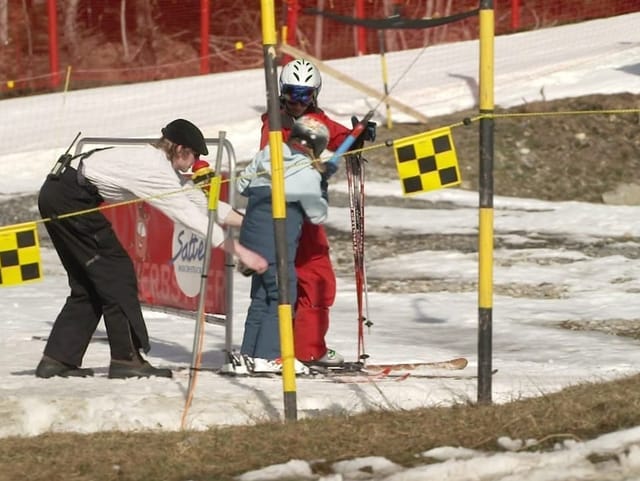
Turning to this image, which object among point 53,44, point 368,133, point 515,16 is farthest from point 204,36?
point 368,133

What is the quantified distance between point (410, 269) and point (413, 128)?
6470 millimetres

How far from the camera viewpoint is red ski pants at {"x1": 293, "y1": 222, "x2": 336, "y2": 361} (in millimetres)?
9266

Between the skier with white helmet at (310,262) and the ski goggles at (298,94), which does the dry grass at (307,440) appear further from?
the ski goggles at (298,94)

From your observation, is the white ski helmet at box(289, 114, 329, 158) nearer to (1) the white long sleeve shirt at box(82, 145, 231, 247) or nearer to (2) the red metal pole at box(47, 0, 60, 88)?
(1) the white long sleeve shirt at box(82, 145, 231, 247)

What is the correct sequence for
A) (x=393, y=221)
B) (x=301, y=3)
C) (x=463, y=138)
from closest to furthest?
(x=393, y=221), (x=463, y=138), (x=301, y=3)

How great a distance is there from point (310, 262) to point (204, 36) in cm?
1625

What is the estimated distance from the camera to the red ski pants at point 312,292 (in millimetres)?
9266

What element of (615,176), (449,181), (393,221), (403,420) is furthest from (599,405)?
(615,176)

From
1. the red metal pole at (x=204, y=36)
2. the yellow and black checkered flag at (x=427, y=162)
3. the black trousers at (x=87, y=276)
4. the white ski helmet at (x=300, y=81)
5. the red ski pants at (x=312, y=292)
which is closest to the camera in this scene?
the yellow and black checkered flag at (x=427, y=162)

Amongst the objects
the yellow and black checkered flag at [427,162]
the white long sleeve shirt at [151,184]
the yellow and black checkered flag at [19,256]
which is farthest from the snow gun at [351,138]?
the yellow and black checkered flag at [19,256]

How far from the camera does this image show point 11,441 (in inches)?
273

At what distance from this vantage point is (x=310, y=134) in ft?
28.4

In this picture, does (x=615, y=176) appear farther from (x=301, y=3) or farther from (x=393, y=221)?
(x=301, y=3)

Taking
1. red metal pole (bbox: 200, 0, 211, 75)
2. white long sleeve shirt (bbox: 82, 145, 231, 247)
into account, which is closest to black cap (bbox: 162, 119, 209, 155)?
white long sleeve shirt (bbox: 82, 145, 231, 247)
